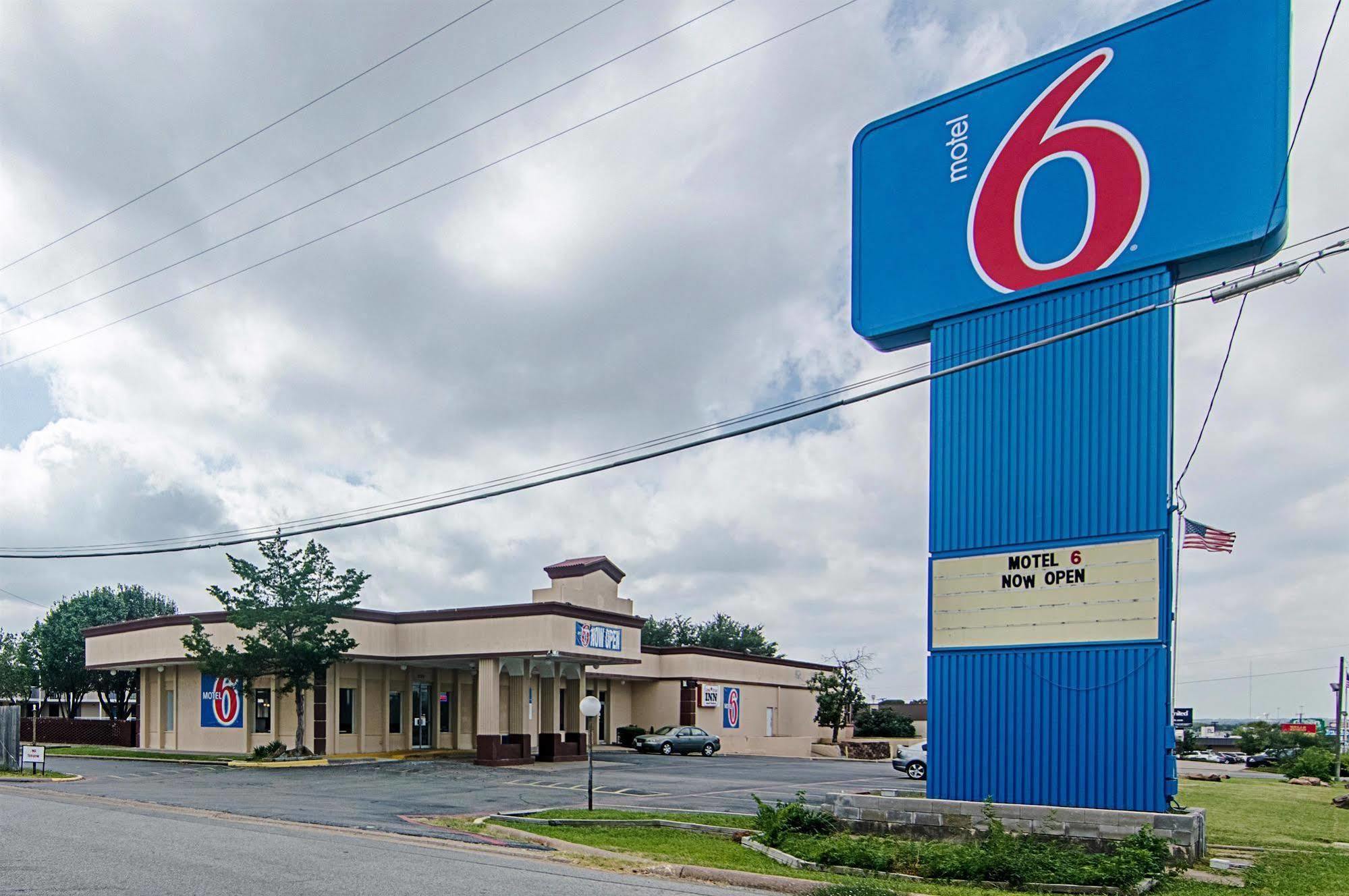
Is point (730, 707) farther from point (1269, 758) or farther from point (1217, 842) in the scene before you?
point (1217, 842)

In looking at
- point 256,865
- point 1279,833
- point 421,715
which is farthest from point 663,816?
point 421,715

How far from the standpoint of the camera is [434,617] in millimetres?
38938

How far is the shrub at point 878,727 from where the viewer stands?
63.3 metres

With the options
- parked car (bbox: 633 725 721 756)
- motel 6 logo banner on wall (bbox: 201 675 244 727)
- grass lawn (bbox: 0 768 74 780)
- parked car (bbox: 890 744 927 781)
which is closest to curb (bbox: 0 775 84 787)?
grass lawn (bbox: 0 768 74 780)

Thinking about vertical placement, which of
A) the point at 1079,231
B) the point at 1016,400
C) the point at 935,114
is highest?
the point at 935,114

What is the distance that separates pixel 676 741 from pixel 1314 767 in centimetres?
2626

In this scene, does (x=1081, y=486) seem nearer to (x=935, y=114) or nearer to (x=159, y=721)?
(x=935, y=114)

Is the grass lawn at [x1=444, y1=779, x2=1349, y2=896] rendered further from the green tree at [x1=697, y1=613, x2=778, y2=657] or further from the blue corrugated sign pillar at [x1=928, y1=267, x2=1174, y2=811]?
the green tree at [x1=697, y1=613, x2=778, y2=657]

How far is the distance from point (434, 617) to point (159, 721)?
13.4 meters

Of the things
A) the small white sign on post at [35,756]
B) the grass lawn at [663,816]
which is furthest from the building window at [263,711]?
the grass lawn at [663,816]

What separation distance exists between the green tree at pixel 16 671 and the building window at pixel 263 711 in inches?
1138

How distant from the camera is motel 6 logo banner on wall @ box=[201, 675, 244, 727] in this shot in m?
40.1

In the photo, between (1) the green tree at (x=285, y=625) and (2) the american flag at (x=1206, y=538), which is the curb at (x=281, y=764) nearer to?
(1) the green tree at (x=285, y=625)

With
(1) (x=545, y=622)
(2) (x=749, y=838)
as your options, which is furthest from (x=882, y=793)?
(1) (x=545, y=622)
